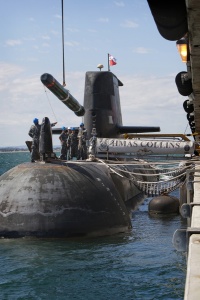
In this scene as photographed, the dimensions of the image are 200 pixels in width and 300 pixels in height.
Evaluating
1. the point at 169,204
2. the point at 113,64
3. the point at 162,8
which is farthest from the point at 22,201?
the point at 113,64

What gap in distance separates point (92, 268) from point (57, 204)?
291cm

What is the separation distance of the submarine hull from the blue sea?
1.01 ft

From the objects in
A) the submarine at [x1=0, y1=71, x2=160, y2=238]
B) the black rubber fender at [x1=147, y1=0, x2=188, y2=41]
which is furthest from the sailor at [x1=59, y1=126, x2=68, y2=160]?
the black rubber fender at [x1=147, y1=0, x2=188, y2=41]

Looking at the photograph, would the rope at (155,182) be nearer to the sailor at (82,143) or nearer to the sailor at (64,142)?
the sailor at (82,143)

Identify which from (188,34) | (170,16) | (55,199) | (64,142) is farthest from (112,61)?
(170,16)

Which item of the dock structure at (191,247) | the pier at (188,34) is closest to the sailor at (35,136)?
the dock structure at (191,247)

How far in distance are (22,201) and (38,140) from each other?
2.90 m

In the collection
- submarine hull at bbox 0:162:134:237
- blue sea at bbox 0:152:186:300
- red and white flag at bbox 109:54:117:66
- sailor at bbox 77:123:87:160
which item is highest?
red and white flag at bbox 109:54:117:66

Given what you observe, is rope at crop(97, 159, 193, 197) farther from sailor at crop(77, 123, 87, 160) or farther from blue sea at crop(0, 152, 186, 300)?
blue sea at crop(0, 152, 186, 300)

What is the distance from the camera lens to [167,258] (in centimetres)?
1116

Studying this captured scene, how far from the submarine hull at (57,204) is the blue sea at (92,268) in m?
0.31

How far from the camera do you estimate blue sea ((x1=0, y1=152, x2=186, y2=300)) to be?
873 centimetres

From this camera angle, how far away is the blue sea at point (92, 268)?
8734 mm

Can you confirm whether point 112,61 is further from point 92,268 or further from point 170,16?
point 170,16
